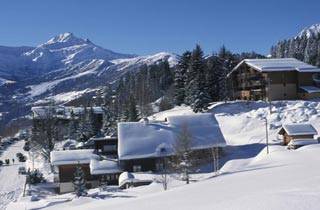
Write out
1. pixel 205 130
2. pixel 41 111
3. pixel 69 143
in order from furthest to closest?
pixel 41 111
pixel 69 143
pixel 205 130

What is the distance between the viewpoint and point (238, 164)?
59.0m

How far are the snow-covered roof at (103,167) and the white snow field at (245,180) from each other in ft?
15.9

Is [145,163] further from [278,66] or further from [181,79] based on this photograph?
[181,79]

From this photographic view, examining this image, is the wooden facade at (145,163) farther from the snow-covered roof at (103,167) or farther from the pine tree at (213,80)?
the pine tree at (213,80)

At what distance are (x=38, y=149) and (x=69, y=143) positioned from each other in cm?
808

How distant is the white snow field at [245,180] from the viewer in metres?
22.9

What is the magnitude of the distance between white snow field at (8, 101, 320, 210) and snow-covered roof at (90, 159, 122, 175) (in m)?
4.86

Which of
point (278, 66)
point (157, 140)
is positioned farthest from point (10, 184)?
point (278, 66)

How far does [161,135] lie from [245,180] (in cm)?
3171

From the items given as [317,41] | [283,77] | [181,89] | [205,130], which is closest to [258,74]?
[283,77]

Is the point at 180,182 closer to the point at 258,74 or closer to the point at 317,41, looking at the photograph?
the point at 258,74

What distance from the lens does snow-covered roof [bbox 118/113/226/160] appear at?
64.2m

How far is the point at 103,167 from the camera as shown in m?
64.0

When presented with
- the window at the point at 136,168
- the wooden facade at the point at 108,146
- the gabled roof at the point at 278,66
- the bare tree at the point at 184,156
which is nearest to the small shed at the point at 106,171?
the window at the point at 136,168
